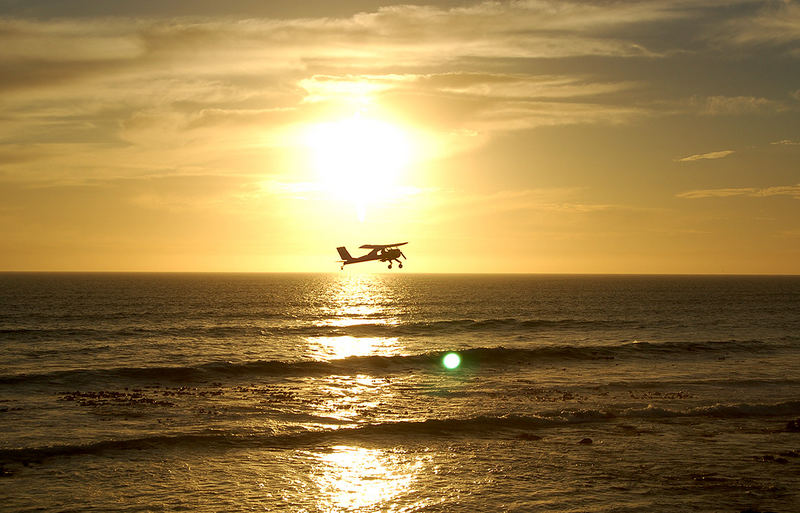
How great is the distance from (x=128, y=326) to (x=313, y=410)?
53988 millimetres

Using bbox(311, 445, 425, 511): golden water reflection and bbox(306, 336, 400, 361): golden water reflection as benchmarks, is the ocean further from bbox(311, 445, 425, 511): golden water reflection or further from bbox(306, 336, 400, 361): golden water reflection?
bbox(306, 336, 400, 361): golden water reflection

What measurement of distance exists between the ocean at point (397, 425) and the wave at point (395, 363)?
29 cm

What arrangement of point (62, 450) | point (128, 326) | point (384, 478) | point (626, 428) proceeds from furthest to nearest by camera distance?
1. point (128, 326)
2. point (626, 428)
3. point (62, 450)
4. point (384, 478)

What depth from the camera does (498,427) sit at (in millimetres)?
33469

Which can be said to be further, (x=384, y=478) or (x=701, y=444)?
(x=701, y=444)

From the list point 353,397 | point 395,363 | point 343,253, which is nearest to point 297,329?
point 395,363

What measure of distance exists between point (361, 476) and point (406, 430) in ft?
23.5

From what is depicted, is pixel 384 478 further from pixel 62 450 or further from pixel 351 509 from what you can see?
pixel 62 450

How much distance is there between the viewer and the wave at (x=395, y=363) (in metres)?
47.6

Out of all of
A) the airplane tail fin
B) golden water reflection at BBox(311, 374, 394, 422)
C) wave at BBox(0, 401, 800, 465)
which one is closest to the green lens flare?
golden water reflection at BBox(311, 374, 394, 422)

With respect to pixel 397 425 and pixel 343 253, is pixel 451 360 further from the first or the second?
pixel 397 425

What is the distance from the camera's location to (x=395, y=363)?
5622cm

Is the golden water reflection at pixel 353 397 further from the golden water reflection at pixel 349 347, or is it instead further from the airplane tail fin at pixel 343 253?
the golden water reflection at pixel 349 347

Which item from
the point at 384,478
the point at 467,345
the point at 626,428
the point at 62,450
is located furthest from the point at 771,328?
the point at 62,450
